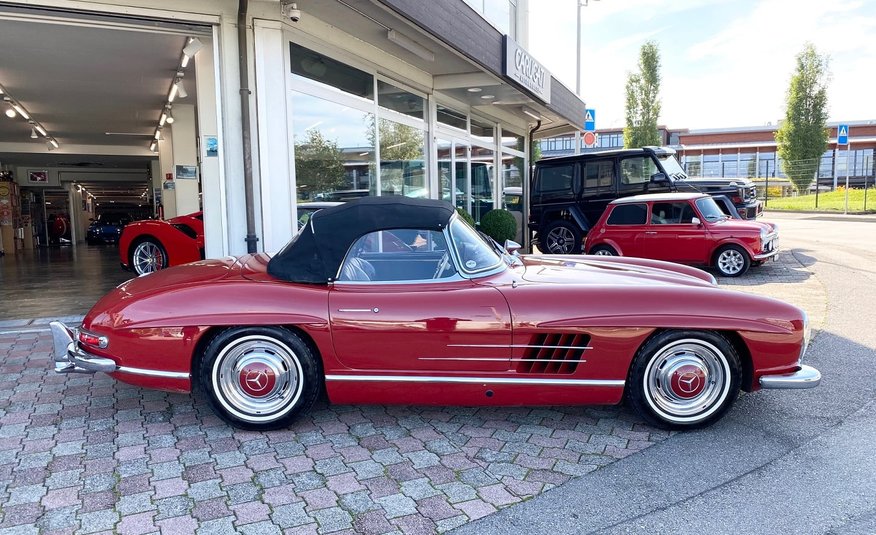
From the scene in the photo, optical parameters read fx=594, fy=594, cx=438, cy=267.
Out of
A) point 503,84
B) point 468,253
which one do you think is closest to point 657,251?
point 503,84

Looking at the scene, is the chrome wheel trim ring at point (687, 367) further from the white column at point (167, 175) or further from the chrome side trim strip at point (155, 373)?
the white column at point (167, 175)

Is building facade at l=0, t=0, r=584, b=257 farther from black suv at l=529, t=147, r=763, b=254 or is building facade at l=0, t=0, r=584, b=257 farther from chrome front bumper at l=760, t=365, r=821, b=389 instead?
chrome front bumper at l=760, t=365, r=821, b=389

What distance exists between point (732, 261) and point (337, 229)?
767 centimetres

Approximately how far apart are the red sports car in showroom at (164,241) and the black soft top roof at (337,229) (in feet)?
21.9

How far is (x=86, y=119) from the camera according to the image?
14.0m

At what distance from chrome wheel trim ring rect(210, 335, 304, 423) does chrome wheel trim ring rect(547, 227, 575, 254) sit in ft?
30.4

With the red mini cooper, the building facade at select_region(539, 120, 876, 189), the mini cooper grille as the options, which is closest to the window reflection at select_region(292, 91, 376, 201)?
the red mini cooper

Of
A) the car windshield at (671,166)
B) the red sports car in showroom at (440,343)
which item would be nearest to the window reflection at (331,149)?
the red sports car in showroom at (440,343)

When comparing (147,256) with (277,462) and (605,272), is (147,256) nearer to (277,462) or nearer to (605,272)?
(277,462)

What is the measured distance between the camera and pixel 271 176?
667 cm

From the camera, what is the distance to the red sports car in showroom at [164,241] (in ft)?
31.9

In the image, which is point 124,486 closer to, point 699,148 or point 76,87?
point 76,87

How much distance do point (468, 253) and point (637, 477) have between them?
159 centimetres

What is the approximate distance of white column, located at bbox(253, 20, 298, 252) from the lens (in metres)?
6.47
